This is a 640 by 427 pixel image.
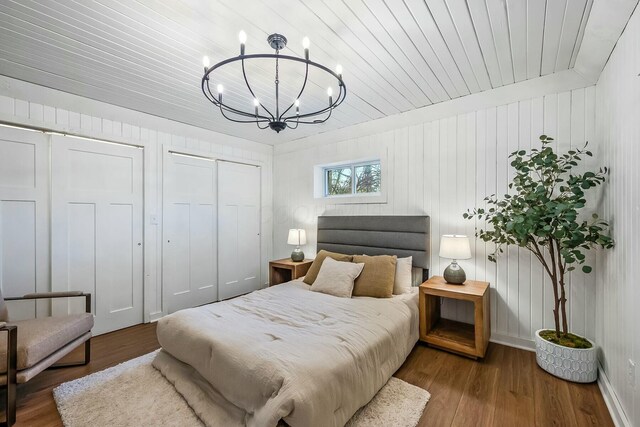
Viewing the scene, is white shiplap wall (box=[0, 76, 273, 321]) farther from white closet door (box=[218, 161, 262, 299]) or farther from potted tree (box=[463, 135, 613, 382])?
potted tree (box=[463, 135, 613, 382])

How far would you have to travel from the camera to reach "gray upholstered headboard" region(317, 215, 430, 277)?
10.5 ft

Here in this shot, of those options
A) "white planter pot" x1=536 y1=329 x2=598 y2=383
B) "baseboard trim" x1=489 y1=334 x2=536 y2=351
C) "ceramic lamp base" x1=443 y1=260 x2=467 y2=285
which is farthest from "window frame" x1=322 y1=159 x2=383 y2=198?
"white planter pot" x1=536 y1=329 x2=598 y2=383

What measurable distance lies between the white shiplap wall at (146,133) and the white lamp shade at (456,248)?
3.12 m

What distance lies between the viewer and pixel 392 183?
353 cm

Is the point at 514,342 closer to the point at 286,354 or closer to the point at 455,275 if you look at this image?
the point at 455,275

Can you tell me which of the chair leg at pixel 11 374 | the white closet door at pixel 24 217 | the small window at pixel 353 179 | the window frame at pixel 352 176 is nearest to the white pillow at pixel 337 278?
the window frame at pixel 352 176

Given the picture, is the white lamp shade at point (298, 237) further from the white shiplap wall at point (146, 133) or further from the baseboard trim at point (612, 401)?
the baseboard trim at point (612, 401)

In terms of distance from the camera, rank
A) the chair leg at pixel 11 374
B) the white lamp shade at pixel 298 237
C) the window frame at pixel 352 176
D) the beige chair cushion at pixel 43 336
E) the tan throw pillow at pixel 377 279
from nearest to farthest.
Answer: the chair leg at pixel 11 374 → the beige chair cushion at pixel 43 336 → the tan throw pillow at pixel 377 279 → the window frame at pixel 352 176 → the white lamp shade at pixel 298 237

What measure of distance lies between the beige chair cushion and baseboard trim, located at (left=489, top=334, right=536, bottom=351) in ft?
12.7

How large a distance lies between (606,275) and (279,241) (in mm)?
4049

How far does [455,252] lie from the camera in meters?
2.67

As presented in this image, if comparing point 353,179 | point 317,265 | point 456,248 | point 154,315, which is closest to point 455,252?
point 456,248

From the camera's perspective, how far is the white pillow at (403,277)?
2.96 m

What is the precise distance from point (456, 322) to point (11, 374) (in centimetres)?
371
